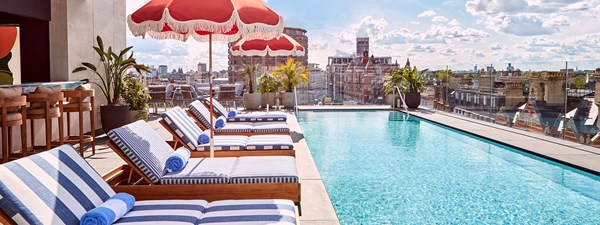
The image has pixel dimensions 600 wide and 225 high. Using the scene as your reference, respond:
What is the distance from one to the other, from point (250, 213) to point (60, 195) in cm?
107

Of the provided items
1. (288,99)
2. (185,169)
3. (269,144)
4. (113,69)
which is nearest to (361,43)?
(288,99)

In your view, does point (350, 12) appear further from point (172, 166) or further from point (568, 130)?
point (172, 166)

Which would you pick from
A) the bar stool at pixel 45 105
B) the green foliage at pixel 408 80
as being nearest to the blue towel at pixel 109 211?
the bar stool at pixel 45 105

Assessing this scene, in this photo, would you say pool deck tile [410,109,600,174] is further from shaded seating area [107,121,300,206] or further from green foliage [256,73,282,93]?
green foliage [256,73,282,93]

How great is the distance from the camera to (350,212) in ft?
16.2

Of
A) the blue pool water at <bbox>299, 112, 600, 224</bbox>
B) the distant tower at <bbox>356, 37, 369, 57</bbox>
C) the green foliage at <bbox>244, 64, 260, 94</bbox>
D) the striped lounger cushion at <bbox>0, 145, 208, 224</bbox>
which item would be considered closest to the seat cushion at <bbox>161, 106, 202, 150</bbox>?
the blue pool water at <bbox>299, 112, 600, 224</bbox>

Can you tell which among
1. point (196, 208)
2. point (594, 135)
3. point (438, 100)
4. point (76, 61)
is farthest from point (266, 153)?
point (438, 100)

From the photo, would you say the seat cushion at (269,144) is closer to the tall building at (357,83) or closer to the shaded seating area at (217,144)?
the shaded seating area at (217,144)

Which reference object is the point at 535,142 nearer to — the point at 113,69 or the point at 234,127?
the point at 234,127

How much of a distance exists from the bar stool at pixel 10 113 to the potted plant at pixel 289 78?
422 inches

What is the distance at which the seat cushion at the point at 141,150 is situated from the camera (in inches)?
160

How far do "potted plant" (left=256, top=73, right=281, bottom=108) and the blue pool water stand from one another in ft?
20.3

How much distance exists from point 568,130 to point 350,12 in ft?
71.6

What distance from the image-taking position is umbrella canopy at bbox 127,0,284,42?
16.8ft
